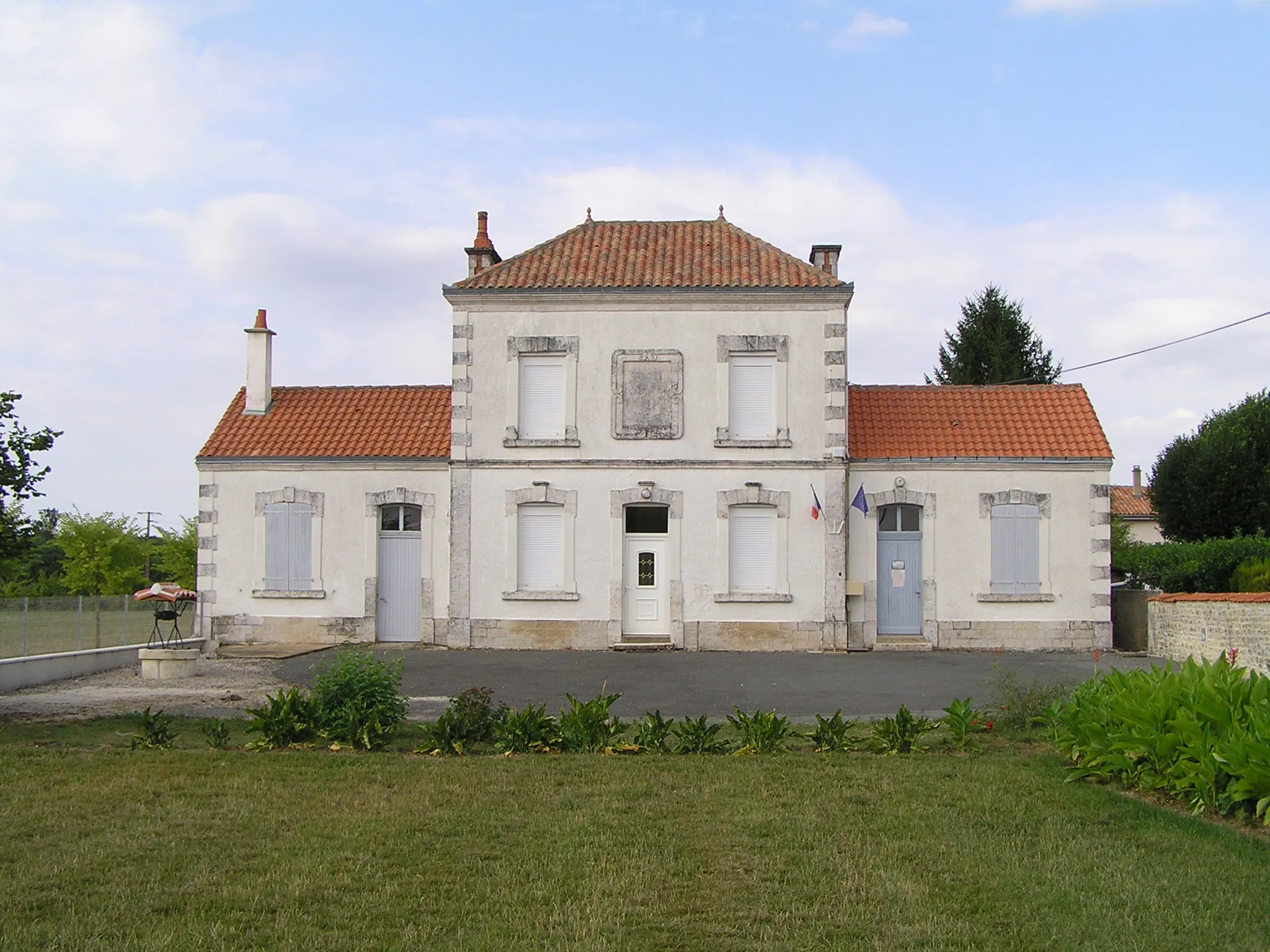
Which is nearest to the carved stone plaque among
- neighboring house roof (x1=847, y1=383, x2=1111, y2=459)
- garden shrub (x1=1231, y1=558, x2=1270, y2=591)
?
neighboring house roof (x1=847, y1=383, x2=1111, y2=459)

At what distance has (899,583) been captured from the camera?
19.7 metres

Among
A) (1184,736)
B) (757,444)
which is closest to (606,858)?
(1184,736)

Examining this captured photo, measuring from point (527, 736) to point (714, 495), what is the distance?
33.1 feet

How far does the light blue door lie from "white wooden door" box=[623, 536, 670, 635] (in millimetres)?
3659

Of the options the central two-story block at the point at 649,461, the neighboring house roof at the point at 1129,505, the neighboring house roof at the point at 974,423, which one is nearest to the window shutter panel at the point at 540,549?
the central two-story block at the point at 649,461

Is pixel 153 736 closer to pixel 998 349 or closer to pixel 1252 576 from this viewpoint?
pixel 1252 576

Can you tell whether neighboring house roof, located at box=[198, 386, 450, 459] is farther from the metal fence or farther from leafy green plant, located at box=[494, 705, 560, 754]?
leafy green plant, located at box=[494, 705, 560, 754]

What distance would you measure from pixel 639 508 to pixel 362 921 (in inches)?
572

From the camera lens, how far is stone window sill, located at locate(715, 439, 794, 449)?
63.9 feet

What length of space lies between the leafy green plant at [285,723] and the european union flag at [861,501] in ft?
37.3

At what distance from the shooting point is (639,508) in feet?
65.0

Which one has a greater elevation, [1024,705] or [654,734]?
[1024,705]

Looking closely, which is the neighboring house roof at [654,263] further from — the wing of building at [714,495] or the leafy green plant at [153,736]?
the leafy green plant at [153,736]

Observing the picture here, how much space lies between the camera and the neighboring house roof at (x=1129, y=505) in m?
44.6
